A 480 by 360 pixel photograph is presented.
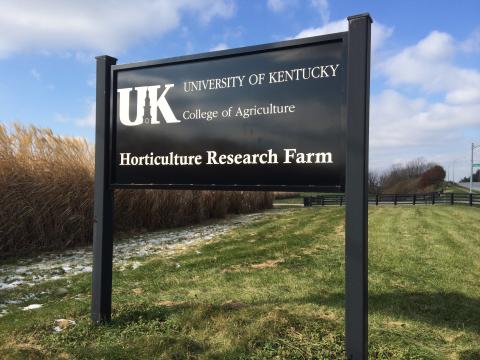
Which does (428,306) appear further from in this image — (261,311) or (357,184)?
(357,184)

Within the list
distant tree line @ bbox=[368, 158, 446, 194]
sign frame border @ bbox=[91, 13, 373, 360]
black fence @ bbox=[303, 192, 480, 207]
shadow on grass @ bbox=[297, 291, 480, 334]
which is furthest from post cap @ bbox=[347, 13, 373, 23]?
distant tree line @ bbox=[368, 158, 446, 194]

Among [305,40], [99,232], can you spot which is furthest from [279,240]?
[305,40]

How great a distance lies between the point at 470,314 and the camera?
4.53m

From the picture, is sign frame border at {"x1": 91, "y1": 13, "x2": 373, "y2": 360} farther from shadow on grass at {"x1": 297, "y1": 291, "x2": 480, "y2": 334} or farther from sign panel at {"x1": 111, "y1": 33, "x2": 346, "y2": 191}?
shadow on grass at {"x1": 297, "y1": 291, "x2": 480, "y2": 334}

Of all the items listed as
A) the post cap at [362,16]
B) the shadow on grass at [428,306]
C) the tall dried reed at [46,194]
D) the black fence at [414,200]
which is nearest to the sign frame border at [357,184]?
the post cap at [362,16]

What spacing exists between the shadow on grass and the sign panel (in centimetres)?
196

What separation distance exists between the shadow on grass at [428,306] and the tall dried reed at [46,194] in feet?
21.4

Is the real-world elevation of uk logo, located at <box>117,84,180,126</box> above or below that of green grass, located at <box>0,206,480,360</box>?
above

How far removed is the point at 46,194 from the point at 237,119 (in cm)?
704

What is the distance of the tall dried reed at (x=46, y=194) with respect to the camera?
8.80m

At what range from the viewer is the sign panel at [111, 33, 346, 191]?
3.37m

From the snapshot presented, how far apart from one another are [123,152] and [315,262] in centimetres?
393

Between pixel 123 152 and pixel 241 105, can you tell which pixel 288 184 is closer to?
pixel 241 105

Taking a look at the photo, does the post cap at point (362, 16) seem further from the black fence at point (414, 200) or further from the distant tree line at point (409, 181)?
the distant tree line at point (409, 181)
